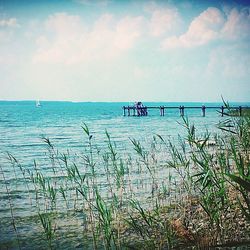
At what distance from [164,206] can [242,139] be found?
2.94 meters

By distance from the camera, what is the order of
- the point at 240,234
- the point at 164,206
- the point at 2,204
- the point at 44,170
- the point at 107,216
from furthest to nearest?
the point at 44,170
the point at 2,204
the point at 164,206
the point at 240,234
the point at 107,216

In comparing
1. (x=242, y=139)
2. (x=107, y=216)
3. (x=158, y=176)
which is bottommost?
(x=158, y=176)

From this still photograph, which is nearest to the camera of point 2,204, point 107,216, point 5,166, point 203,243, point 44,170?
point 107,216

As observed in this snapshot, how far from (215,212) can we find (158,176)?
8.04 meters

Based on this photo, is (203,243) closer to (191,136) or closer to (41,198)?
(191,136)

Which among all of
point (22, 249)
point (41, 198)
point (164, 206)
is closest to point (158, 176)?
point (164, 206)

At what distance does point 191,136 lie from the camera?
6121 millimetres

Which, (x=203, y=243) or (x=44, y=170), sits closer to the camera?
(x=203, y=243)

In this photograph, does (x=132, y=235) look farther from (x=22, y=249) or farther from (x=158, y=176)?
(x=158, y=176)

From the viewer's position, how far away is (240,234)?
5941mm

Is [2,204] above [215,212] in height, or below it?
below

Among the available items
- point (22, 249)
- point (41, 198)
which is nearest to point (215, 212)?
point (22, 249)

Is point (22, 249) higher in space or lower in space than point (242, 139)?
lower

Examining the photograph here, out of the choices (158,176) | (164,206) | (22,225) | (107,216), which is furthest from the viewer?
(158,176)
